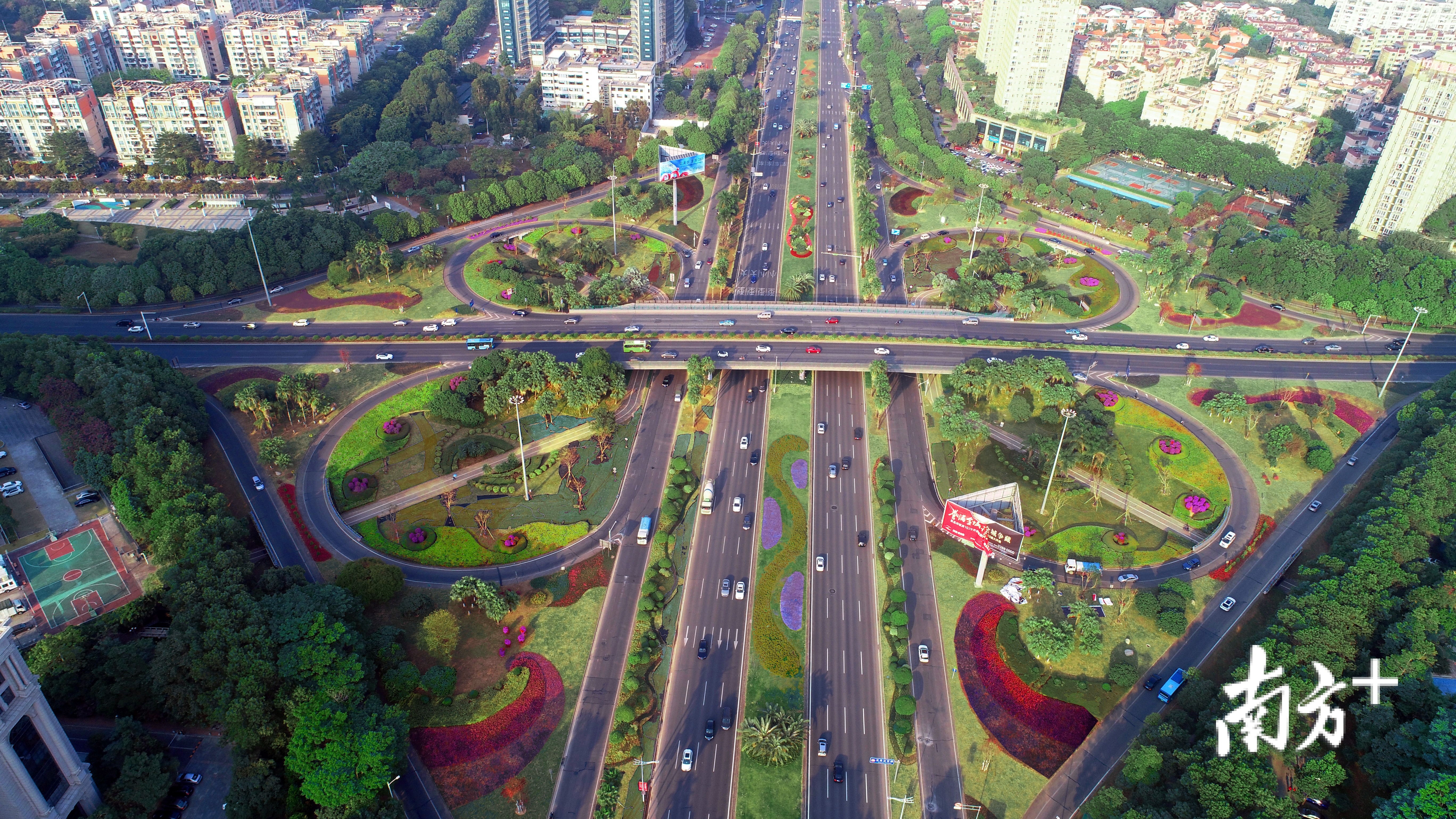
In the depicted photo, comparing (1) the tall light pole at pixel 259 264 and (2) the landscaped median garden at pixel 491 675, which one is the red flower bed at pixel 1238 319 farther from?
(1) the tall light pole at pixel 259 264

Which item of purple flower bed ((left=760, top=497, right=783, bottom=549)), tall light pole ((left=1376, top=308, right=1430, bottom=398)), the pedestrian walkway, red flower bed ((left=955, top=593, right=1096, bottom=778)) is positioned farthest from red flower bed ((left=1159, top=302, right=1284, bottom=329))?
purple flower bed ((left=760, top=497, right=783, bottom=549))

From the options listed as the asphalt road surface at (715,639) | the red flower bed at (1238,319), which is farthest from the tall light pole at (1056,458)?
the red flower bed at (1238,319)

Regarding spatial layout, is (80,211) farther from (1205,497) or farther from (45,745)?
(1205,497)

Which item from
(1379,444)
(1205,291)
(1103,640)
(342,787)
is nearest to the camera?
(342,787)

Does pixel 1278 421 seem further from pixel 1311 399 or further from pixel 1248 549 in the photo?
pixel 1248 549

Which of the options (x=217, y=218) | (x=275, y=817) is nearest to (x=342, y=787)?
(x=275, y=817)
